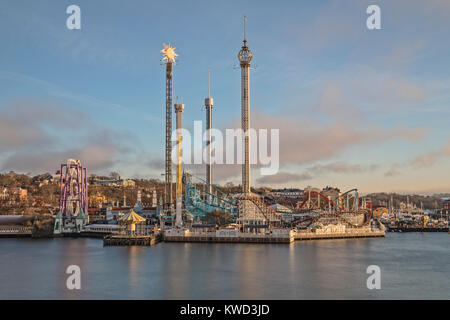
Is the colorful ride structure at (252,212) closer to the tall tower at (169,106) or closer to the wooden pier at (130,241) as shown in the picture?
the tall tower at (169,106)

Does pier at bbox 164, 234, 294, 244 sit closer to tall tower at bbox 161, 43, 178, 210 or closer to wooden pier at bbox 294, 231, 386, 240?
wooden pier at bbox 294, 231, 386, 240

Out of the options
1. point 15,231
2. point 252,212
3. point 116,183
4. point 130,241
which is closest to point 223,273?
point 130,241

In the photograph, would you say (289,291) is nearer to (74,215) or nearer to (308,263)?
(308,263)

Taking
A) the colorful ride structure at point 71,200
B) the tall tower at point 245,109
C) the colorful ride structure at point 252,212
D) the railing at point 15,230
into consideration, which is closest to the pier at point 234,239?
the colorful ride structure at point 252,212

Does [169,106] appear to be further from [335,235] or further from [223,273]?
[223,273]

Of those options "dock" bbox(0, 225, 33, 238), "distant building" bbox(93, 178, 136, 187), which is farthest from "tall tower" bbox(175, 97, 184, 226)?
"distant building" bbox(93, 178, 136, 187)

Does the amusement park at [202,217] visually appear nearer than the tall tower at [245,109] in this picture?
Yes

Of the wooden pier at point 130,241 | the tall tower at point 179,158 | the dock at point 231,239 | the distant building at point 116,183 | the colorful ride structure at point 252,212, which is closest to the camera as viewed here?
the wooden pier at point 130,241
